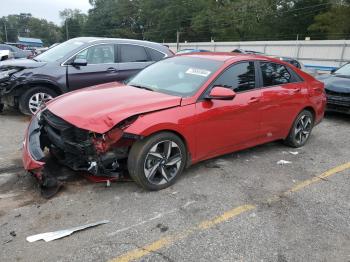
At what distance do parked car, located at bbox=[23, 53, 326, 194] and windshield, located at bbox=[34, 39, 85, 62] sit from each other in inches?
118

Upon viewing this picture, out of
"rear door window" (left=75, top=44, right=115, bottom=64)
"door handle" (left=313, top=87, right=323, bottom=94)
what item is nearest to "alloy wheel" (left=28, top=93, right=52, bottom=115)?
"rear door window" (left=75, top=44, right=115, bottom=64)

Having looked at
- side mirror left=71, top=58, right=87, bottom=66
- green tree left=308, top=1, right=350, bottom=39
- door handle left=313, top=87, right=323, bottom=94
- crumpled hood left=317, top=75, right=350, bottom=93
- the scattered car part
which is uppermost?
green tree left=308, top=1, right=350, bottom=39

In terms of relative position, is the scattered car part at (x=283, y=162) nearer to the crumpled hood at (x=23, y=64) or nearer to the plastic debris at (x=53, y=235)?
the plastic debris at (x=53, y=235)

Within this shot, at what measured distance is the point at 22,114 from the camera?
7930 mm

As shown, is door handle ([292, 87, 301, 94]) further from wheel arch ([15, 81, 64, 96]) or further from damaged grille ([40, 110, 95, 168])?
wheel arch ([15, 81, 64, 96])

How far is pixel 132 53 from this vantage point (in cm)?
834

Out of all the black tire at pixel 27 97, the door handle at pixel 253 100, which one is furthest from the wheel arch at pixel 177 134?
the black tire at pixel 27 97

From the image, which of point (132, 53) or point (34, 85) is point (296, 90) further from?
point (34, 85)

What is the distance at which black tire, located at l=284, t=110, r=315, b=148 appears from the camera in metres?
6.18

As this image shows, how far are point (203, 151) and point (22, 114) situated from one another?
16.2ft

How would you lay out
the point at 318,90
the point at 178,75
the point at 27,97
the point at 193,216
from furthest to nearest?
the point at 27,97 < the point at 318,90 < the point at 178,75 < the point at 193,216

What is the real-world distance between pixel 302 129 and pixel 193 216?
3427mm

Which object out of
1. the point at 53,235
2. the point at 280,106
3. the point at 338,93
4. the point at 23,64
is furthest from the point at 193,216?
the point at 338,93

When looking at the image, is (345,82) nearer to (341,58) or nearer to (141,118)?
(141,118)
